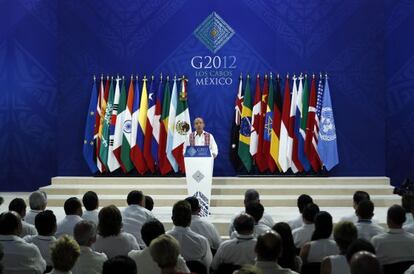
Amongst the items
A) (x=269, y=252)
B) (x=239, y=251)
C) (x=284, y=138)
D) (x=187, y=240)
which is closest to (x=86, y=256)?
(x=187, y=240)

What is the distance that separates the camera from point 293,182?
11.7 metres

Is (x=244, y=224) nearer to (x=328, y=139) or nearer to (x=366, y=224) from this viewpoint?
(x=366, y=224)

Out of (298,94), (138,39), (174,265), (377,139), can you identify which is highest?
(138,39)

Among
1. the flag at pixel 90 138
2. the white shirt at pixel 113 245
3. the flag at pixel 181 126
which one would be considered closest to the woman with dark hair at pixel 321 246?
the white shirt at pixel 113 245

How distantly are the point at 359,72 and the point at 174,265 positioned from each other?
9.02 metres

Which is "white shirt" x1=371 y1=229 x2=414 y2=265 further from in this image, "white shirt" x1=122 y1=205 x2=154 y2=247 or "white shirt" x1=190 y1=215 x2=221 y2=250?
"white shirt" x1=122 y1=205 x2=154 y2=247

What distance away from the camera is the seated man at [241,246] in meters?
5.25

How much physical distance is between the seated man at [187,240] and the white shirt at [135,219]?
1235mm

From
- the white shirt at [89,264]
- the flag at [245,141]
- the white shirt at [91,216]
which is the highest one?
the flag at [245,141]

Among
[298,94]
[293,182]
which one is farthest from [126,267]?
[298,94]

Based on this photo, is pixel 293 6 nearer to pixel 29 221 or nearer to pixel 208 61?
pixel 208 61

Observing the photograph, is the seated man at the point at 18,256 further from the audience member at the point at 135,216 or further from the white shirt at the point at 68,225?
the audience member at the point at 135,216

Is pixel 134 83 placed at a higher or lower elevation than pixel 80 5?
lower

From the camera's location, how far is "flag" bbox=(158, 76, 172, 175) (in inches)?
485
